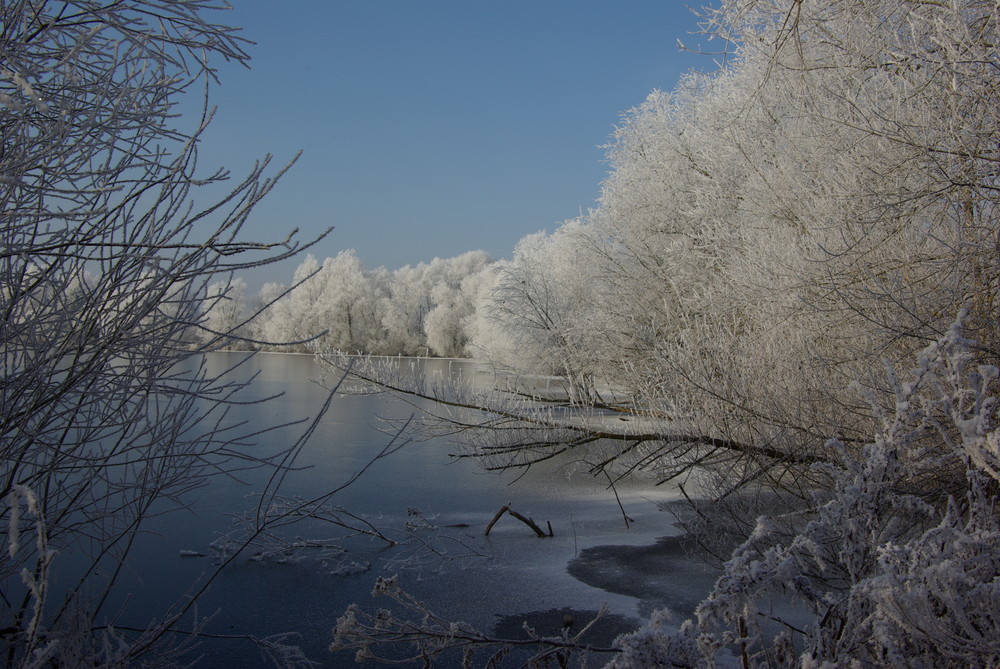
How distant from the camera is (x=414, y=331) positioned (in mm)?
45500

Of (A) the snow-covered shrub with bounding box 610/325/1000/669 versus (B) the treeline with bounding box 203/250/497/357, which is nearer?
(A) the snow-covered shrub with bounding box 610/325/1000/669

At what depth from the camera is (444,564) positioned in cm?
645

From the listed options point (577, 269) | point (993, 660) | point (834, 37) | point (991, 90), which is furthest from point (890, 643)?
point (577, 269)

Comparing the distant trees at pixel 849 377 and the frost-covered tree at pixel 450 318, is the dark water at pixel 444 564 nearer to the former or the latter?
the distant trees at pixel 849 377

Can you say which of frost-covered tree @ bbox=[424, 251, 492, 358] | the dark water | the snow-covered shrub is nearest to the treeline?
frost-covered tree @ bbox=[424, 251, 492, 358]

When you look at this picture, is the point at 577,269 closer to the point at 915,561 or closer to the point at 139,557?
the point at 139,557

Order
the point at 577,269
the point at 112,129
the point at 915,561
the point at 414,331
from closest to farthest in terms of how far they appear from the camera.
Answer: the point at 915,561 → the point at 112,129 → the point at 577,269 → the point at 414,331

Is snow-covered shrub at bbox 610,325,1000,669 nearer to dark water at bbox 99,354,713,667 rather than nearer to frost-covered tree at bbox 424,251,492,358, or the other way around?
dark water at bbox 99,354,713,667

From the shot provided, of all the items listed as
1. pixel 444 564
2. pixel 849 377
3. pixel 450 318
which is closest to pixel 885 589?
pixel 849 377

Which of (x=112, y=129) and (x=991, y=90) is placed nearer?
(x=112, y=129)

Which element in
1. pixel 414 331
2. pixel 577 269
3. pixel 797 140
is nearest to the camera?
pixel 797 140

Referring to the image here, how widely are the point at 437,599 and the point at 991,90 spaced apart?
16.7 ft

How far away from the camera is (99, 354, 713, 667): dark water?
5199 mm

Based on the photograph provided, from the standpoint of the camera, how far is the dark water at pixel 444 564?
520cm
